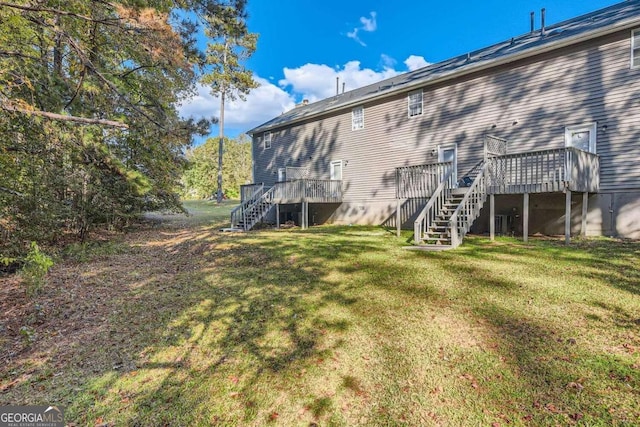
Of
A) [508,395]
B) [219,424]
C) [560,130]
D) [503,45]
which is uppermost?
[503,45]

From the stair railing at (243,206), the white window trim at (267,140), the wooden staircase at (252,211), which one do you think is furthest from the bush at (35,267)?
the white window trim at (267,140)

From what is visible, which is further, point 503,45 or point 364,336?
point 503,45

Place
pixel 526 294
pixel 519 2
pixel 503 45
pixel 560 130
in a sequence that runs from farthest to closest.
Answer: pixel 519 2
pixel 503 45
pixel 560 130
pixel 526 294

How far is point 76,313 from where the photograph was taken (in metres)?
5.45

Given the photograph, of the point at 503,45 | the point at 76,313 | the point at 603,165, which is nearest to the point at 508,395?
the point at 76,313

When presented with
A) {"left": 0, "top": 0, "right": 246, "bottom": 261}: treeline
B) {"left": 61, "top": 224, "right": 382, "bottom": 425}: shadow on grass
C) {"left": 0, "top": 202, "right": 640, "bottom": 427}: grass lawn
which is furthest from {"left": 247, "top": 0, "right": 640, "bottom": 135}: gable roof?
{"left": 61, "top": 224, "right": 382, "bottom": 425}: shadow on grass

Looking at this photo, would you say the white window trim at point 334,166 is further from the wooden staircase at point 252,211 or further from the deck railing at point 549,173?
the deck railing at point 549,173

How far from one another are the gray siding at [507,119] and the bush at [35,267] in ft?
39.7

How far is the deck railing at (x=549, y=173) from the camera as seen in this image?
8.34 m

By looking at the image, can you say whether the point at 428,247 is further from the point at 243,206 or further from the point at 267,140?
the point at 267,140

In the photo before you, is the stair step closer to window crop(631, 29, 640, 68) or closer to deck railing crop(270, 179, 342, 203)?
deck railing crop(270, 179, 342, 203)

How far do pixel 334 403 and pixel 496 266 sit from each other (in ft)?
16.7

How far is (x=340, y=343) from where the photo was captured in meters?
4.15

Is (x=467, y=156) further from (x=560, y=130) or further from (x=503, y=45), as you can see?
(x=503, y=45)
